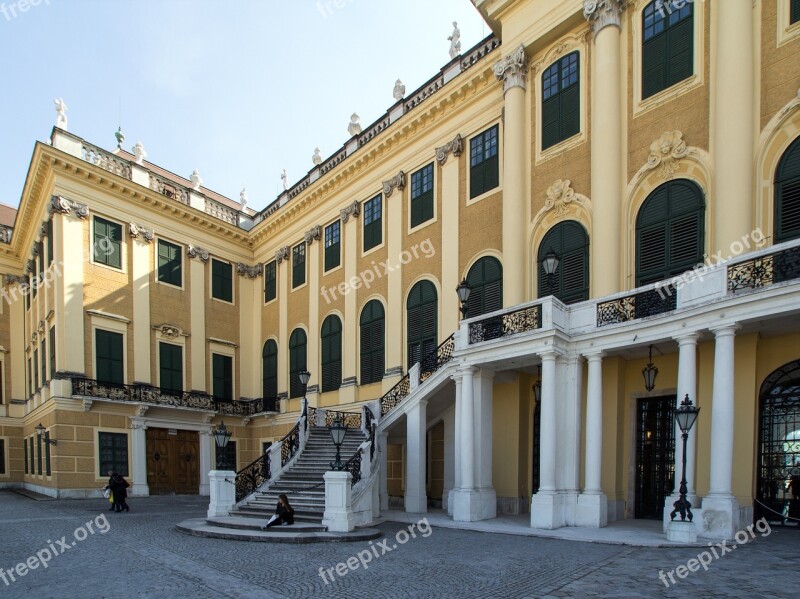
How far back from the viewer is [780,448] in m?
12.7

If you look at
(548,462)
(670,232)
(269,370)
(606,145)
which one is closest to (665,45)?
(606,145)

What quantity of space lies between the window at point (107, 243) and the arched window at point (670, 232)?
70.5ft

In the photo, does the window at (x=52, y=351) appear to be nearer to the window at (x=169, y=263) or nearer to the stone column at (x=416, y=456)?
the window at (x=169, y=263)

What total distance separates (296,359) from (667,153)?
18.8 metres

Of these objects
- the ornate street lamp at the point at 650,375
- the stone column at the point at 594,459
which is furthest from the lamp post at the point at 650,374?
the stone column at the point at 594,459

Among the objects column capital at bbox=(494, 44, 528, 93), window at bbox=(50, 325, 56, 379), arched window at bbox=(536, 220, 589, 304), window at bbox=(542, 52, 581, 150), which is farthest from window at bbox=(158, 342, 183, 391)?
window at bbox=(542, 52, 581, 150)

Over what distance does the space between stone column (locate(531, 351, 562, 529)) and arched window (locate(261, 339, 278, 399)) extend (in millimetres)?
17546

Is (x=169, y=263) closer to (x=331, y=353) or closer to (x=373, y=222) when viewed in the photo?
(x=331, y=353)

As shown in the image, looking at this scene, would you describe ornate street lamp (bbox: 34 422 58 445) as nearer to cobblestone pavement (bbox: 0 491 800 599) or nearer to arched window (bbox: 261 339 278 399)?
arched window (bbox: 261 339 278 399)

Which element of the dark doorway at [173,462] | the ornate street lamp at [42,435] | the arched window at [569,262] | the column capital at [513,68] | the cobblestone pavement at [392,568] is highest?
the column capital at [513,68]

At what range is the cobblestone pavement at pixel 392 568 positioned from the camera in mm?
7953

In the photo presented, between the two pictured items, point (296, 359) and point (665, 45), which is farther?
point (296, 359)

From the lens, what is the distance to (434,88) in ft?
69.1

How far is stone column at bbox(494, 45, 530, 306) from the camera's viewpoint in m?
17.2
